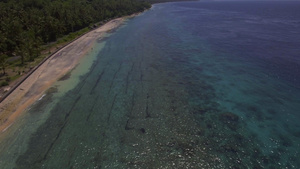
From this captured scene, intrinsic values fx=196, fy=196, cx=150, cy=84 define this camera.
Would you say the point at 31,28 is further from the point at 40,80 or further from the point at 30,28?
the point at 40,80

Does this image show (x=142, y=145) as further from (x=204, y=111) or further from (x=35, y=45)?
(x=35, y=45)

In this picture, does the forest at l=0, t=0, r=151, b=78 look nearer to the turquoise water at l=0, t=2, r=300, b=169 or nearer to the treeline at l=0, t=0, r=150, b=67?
the treeline at l=0, t=0, r=150, b=67

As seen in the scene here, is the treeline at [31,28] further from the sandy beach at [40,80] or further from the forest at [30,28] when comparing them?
the sandy beach at [40,80]

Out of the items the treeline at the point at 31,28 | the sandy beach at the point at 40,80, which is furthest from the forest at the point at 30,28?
the sandy beach at the point at 40,80

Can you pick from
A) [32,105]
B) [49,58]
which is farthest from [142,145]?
[49,58]

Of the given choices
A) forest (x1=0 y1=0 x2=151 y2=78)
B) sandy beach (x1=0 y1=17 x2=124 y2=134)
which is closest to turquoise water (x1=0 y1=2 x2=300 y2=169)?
sandy beach (x1=0 y1=17 x2=124 y2=134)

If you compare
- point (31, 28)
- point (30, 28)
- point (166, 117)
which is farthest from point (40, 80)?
point (30, 28)
